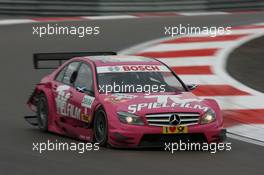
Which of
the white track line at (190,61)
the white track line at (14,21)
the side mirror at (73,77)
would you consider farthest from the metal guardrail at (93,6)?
the side mirror at (73,77)

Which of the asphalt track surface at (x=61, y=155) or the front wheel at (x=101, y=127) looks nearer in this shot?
the asphalt track surface at (x=61, y=155)

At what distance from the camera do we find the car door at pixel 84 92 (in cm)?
1121

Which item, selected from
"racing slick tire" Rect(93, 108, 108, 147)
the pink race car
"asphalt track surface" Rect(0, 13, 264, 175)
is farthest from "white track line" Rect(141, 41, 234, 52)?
"racing slick tire" Rect(93, 108, 108, 147)

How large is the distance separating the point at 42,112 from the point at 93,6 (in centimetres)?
1276

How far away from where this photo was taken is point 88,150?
10.5 meters

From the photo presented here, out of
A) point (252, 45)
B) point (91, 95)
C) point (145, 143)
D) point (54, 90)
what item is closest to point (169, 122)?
point (145, 143)

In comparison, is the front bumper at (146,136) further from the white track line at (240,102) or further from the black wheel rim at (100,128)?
the white track line at (240,102)

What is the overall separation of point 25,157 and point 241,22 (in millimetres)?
14354

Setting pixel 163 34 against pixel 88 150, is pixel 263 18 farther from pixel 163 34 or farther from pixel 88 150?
pixel 88 150

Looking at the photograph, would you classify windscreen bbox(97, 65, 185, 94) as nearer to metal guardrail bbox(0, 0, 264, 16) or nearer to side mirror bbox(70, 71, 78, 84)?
side mirror bbox(70, 71, 78, 84)

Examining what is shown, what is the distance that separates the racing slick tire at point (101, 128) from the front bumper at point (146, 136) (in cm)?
15

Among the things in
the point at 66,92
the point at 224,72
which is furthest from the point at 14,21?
the point at 66,92

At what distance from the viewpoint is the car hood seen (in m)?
10.6

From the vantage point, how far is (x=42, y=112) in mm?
12734
